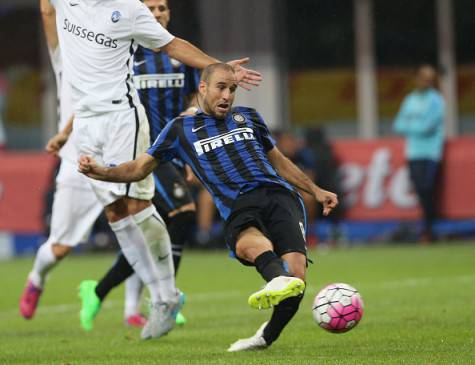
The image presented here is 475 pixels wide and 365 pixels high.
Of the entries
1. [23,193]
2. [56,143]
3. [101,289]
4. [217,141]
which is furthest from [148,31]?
[23,193]

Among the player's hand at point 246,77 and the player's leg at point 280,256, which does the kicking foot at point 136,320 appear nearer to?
the player's leg at point 280,256

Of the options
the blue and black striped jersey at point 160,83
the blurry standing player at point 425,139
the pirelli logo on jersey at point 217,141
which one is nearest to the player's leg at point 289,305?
the pirelli logo on jersey at point 217,141

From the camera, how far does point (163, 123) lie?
977 cm

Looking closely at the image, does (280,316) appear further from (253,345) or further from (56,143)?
(56,143)

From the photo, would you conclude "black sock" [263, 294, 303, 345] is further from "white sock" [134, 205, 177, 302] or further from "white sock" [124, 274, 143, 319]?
"white sock" [124, 274, 143, 319]

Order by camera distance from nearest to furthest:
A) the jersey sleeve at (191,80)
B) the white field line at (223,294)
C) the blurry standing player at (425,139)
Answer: the jersey sleeve at (191,80) < the white field line at (223,294) < the blurry standing player at (425,139)

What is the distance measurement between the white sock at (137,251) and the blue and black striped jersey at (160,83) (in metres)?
1.25

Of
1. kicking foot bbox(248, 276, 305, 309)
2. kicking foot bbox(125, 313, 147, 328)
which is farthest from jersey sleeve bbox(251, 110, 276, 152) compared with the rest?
kicking foot bbox(125, 313, 147, 328)

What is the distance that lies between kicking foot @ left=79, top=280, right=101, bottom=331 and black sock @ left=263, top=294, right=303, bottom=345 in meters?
2.18

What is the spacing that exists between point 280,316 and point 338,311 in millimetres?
349

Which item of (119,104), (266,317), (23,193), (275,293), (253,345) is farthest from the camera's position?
(23,193)

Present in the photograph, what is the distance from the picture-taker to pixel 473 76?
2188cm

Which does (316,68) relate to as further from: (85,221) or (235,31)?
(85,221)

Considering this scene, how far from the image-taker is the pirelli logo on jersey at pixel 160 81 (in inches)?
383
